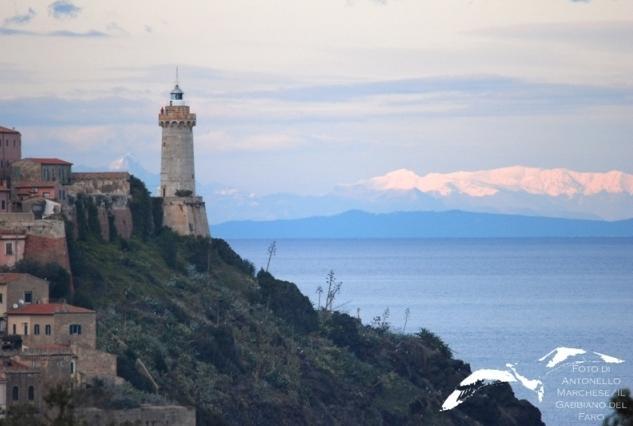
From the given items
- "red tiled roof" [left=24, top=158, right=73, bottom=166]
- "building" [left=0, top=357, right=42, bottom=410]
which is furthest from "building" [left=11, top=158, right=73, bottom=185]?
"building" [left=0, top=357, right=42, bottom=410]

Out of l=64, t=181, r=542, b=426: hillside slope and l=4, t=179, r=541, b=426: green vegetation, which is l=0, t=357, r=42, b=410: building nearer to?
l=4, t=179, r=541, b=426: green vegetation

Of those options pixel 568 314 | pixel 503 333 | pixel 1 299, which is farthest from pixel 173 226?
pixel 568 314

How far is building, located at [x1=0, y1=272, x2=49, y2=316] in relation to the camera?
80.8 meters

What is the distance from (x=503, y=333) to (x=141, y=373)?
75.4 m

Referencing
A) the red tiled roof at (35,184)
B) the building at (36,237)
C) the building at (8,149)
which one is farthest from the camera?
the building at (8,149)

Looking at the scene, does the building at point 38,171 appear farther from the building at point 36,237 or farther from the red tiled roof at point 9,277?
the red tiled roof at point 9,277

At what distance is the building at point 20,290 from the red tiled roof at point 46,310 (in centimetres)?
91

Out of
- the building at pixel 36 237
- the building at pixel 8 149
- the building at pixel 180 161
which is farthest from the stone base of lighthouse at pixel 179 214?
the building at pixel 36 237

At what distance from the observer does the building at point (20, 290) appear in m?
80.8

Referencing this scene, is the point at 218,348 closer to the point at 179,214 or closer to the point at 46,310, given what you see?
the point at 46,310

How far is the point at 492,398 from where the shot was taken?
102 meters

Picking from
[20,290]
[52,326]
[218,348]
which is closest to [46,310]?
[52,326]

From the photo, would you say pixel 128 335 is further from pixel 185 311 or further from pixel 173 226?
pixel 173 226

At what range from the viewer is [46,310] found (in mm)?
79250
